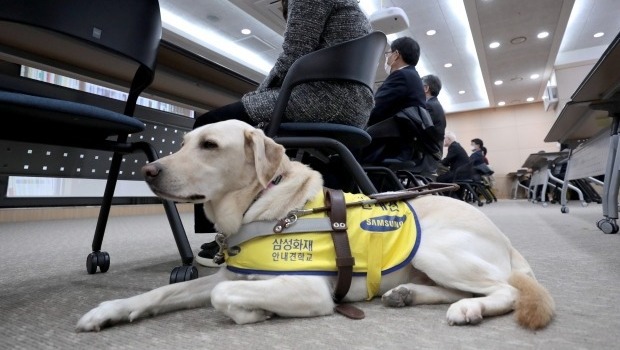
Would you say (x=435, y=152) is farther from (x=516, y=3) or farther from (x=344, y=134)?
(x=516, y=3)

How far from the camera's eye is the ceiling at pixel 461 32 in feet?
19.4

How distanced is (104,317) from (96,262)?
68 centimetres

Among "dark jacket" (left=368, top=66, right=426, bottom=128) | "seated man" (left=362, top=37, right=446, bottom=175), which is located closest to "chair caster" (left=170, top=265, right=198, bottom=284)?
"seated man" (left=362, top=37, right=446, bottom=175)

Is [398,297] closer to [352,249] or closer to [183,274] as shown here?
[352,249]

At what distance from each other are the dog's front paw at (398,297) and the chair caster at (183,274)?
0.54m

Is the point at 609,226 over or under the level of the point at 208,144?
under

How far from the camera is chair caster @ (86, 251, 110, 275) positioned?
1.31 meters

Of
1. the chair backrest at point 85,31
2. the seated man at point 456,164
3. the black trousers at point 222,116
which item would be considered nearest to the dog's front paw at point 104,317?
the black trousers at point 222,116

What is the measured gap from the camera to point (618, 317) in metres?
0.78

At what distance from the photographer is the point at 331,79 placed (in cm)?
121

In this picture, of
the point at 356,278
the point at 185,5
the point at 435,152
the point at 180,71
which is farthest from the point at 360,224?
the point at 185,5

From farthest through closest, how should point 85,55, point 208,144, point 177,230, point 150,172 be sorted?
point 85,55 → point 177,230 → point 208,144 → point 150,172

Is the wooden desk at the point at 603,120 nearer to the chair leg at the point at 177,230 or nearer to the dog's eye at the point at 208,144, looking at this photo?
the dog's eye at the point at 208,144

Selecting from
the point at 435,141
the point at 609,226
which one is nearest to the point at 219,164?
the point at 435,141
